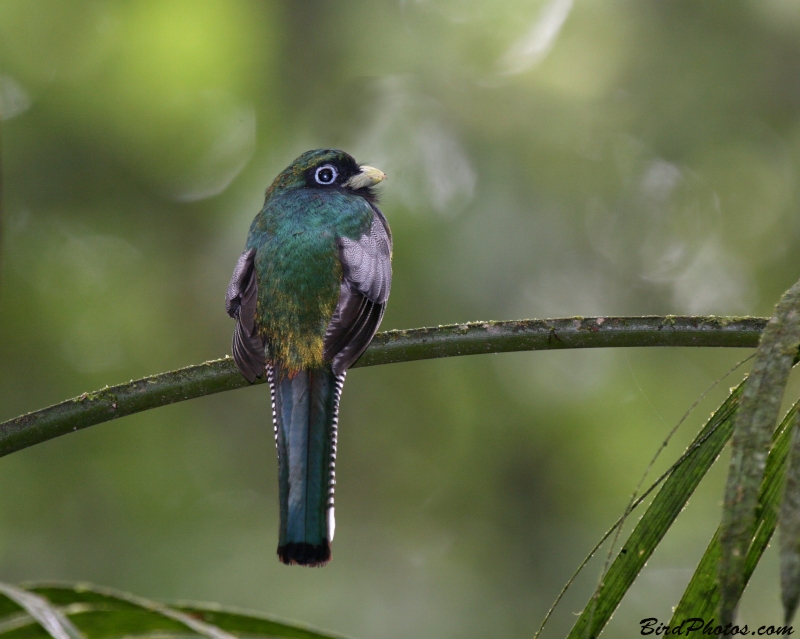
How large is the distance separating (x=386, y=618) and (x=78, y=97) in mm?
5666

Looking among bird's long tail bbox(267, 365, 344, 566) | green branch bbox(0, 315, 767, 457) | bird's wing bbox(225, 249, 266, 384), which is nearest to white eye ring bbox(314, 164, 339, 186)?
bird's wing bbox(225, 249, 266, 384)

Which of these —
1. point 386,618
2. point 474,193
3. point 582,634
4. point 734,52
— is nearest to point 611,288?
point 474,193

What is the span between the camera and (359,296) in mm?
3449

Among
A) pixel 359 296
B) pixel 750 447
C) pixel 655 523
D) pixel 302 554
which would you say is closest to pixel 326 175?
pixel 359 296

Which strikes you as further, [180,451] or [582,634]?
[180,451]

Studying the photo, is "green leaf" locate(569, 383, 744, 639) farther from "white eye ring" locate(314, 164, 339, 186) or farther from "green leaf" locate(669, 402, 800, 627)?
"white eye ring" locate(314, 164, 339, 186)

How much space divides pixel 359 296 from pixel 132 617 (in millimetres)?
2116

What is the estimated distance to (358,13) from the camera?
9992 millimetres

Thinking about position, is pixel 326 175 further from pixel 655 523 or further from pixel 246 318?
pixel 655 523

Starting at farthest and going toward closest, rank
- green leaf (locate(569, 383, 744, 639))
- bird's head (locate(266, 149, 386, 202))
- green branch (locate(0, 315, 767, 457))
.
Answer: bird's head (locate(266, 149, 386, 202)) → green branch (locate(0, 315, 767, 457)) → green leaf (locate(569, 383, 744, 639))

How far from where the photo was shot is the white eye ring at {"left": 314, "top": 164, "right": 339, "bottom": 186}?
4.25 metres

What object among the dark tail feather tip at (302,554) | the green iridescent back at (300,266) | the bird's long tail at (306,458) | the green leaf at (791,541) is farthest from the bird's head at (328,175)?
the green leaf at (791,541)

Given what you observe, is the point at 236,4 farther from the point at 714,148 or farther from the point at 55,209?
the point at 714,148

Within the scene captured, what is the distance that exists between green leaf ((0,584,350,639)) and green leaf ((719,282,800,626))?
0.55 meters
